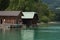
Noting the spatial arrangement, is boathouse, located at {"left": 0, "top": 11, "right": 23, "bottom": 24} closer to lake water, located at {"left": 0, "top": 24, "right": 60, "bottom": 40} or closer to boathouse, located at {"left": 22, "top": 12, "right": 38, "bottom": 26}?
boathouse, located at {"left": 22, "top": 12, "right": 38, "bottom": 26}

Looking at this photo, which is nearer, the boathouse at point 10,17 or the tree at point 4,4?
the boathouse at point 10,17

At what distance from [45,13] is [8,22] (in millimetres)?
34547

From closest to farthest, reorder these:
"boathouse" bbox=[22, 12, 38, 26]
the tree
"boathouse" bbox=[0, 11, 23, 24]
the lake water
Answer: the lake water < "boathouse" bbox=[0, 11, 23, 24] < "boathouse" bbox=[22, 12, 38, 26] < the tree

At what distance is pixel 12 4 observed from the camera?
Answer: 2398 inches

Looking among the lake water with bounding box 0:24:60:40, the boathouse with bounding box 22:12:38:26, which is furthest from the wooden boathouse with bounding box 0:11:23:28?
the lake water with bounding box 0:24:60:40

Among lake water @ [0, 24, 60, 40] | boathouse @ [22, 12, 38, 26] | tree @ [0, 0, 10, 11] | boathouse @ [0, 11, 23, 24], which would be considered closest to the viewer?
lake water @ [0, 24, 60, 40]

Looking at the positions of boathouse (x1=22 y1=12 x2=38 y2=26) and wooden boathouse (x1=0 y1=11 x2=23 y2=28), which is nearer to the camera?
wooden boathouse (x1=0 y1=11 x2=23 y2=28)

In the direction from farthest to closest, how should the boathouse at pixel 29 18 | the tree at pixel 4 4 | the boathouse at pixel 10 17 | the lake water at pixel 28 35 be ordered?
1. the tree at pixel 4 4
2. the boathouse at pixel 29 18
3. the boathouse at pixel 10 17
4. the lake water at pixel 28 35

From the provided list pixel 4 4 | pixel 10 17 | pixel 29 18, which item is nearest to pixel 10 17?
pixel 10 17

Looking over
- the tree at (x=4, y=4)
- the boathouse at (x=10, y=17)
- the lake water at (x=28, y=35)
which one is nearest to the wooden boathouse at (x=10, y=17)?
the boathouse at (x=10, y=17)

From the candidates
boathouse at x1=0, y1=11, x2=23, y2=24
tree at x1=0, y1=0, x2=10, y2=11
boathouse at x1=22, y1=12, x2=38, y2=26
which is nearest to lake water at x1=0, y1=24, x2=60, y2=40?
boathouse at x1=0, y1=11, x2=23, y2=24

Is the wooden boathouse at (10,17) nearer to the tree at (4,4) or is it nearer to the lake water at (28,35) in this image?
the lake water at (28,35)

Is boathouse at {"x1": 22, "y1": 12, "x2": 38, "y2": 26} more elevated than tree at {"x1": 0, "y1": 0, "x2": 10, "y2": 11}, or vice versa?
tree at {"x1": 0, "y1": 0, "x2": 10, "y2": 11}

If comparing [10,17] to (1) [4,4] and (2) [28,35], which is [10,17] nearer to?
(1) [4,4]
